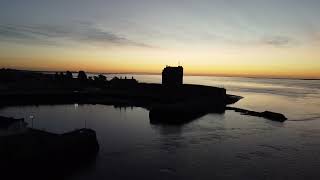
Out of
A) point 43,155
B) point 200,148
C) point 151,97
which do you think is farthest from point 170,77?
point 43,155

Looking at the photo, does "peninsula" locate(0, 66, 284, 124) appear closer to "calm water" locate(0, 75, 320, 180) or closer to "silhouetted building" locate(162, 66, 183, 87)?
"silhouetted building" locate(162, 66, 183, 87)

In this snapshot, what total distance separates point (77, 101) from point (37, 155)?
55.7 metres

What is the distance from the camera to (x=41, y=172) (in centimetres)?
2166

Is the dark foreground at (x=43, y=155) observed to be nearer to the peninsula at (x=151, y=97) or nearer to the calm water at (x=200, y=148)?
the calm water at (x=200, y=148)

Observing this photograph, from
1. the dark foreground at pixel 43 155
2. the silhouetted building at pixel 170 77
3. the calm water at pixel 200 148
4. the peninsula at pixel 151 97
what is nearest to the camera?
the dark foreground at pixel 43 155

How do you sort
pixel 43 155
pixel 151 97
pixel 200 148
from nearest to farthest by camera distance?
pixel 43 155 → pixel 200 148 → pixel 151 97

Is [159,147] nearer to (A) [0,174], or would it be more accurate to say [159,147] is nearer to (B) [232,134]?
(B) [232,134]

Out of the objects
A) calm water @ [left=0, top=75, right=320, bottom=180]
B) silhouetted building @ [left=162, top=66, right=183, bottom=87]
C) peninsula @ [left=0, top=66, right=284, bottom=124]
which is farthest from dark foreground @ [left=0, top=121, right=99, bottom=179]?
silhouetted building @ [left=162, top=66, right=183, bottom=87]

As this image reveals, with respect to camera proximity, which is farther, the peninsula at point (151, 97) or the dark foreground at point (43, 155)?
the peninsula at point (151, 97)

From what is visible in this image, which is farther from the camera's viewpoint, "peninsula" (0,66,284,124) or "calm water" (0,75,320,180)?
"peninsula" (0,66,284,124)

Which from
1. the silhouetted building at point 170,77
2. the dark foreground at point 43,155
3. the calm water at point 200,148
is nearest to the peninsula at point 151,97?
the silhouetted building at point 170,77

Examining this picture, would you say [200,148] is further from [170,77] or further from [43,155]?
[170,77]

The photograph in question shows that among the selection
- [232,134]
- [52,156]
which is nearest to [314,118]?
[232,134]

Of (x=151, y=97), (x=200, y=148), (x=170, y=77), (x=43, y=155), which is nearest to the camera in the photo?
(x=43, y=155)
